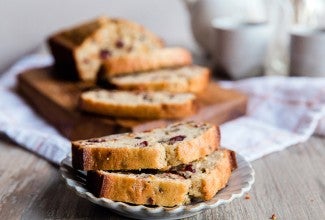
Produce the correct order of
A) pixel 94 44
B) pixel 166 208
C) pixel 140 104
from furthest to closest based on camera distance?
pixel 94 44 < pixel 140 104 < pixel 166 208

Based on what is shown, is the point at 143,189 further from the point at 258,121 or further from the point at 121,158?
the point at 258,121

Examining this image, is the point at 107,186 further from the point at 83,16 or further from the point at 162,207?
the point at 83,16

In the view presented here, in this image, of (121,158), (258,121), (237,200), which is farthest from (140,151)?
(258,121)

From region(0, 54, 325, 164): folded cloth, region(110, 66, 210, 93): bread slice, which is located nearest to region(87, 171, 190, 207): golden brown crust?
region(0, 54, 325, 164): folded cloth

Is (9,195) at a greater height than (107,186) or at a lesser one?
lesser

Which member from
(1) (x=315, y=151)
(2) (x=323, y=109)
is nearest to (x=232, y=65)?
(2) (x=323, y=109)

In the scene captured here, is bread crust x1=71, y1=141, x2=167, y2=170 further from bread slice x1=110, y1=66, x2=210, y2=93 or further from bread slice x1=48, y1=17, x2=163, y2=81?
bread slice x1=48, y1=17, x2=163, y2=81
